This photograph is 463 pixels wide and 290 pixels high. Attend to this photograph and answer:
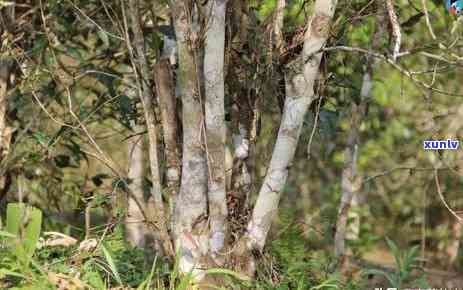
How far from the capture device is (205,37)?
3639mm

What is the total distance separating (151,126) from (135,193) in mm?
681

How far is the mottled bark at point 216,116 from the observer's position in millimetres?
3602

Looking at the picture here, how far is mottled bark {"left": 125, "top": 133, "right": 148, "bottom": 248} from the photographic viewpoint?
4383 mm

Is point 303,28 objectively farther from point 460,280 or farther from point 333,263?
point 460,280

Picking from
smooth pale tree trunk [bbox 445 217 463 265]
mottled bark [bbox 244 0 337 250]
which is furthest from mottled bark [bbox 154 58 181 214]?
smooth pale tree trunk [bbox 445 217 463 265]

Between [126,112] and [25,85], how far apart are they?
0.90 metres

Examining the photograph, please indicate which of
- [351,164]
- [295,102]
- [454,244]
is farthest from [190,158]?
[454,244]

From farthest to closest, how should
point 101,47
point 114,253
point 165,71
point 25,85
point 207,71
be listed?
1. point 101,47
2. point 25,85
3. point 114,253
4. point 165,71
5. point 207,71

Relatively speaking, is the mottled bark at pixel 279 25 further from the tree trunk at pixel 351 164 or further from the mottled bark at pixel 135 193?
the tree trunk at pixel 351 164

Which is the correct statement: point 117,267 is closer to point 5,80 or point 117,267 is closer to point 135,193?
point 135,193

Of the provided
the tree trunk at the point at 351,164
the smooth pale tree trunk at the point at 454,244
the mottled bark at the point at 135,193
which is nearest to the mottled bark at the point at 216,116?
the mottled bark at the point at 135,193

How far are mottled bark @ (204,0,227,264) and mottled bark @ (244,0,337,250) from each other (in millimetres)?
209

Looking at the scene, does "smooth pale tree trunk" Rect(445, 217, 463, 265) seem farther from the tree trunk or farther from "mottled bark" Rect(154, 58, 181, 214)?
"mottled bark" Rect(154, 58, 181, 214)

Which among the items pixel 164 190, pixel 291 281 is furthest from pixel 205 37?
pixel 291 281
